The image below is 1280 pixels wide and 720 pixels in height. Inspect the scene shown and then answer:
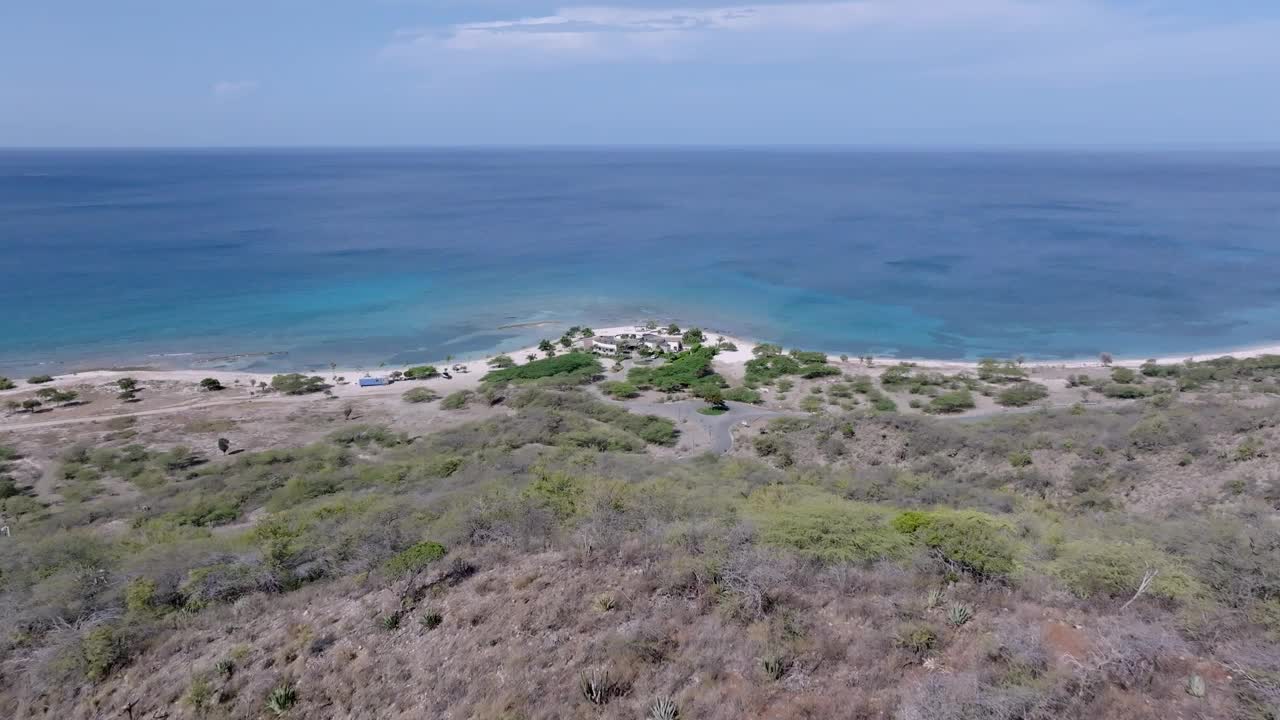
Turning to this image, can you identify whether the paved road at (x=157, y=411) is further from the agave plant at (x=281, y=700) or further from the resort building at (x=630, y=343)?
the agave plant at (x=281, y=700)

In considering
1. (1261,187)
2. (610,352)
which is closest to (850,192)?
(1261,187)

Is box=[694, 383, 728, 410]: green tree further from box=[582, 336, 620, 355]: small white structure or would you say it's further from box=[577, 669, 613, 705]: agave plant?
box=[577, 669, 613, 705]: agave plant

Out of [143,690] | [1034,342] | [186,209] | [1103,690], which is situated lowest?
[1034,342]

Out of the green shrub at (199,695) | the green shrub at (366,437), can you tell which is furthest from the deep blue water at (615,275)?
the green shrub at (199,695)

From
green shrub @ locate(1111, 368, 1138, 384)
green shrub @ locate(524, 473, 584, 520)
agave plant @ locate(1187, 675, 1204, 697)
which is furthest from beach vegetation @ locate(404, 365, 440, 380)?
green shrub @ locate(1111, 368, 1138, 384)

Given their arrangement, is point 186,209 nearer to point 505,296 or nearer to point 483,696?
point 505,296

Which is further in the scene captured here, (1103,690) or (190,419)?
(190,419)

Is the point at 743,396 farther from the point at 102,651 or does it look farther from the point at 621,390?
the point at 102,651
